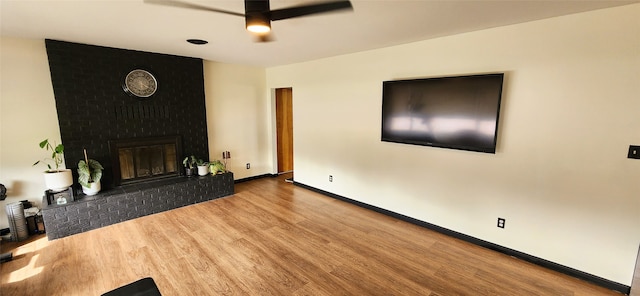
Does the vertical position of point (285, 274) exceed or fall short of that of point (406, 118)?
it falls short

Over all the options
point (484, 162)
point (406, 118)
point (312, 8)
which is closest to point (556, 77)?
point (484, 162)

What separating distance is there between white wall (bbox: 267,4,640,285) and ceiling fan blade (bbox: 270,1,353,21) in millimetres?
1863

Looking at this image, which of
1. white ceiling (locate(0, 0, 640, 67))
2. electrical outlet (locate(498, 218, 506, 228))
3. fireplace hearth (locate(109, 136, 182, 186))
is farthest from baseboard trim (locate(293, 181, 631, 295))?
fireplace hearth (locate(109, 136, 182, 186))

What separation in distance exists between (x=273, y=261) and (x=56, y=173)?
2.69m

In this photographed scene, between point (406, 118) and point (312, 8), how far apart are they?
2038 millimetres

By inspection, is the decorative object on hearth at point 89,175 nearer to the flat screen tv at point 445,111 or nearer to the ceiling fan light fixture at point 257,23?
the ceiling fan light fixture at point 257,23

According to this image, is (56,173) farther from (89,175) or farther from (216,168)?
(216,168)

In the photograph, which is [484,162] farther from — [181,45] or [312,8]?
[181,45]

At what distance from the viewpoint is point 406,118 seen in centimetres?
324

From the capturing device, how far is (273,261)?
2.61m

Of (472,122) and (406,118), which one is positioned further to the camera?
(406,118)

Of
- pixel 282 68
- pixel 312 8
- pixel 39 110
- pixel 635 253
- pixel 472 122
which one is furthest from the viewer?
pixel 282 68

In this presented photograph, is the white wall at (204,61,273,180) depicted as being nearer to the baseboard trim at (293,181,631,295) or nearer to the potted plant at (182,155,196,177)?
the potted plant at (182,155,196,177)

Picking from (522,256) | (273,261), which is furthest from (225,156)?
(522,256)
